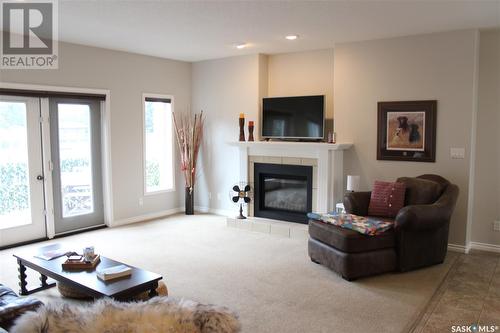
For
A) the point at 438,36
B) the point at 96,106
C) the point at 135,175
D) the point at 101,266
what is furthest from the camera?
the point at 135,175

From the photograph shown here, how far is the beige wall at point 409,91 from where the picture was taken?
4805 mm

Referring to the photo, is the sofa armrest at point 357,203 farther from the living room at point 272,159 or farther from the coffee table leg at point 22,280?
the coffee table leg at point 22,280

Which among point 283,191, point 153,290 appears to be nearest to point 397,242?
point 283,191

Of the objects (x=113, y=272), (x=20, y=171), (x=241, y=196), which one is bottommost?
(x=113, y=272)

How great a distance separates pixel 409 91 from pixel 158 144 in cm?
404

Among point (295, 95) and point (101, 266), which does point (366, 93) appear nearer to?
point (295, 95)

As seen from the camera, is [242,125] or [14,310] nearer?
[14,310]

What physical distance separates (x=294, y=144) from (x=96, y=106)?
2.93m

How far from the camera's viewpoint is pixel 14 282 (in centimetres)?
392

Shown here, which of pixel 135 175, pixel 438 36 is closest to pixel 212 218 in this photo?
pixel 135 175

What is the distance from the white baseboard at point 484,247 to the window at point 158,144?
4.66 metres

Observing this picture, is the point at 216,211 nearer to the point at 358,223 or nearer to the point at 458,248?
the point at 358,223

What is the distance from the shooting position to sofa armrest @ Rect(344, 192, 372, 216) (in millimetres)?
4719

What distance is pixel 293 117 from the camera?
5.98 m
